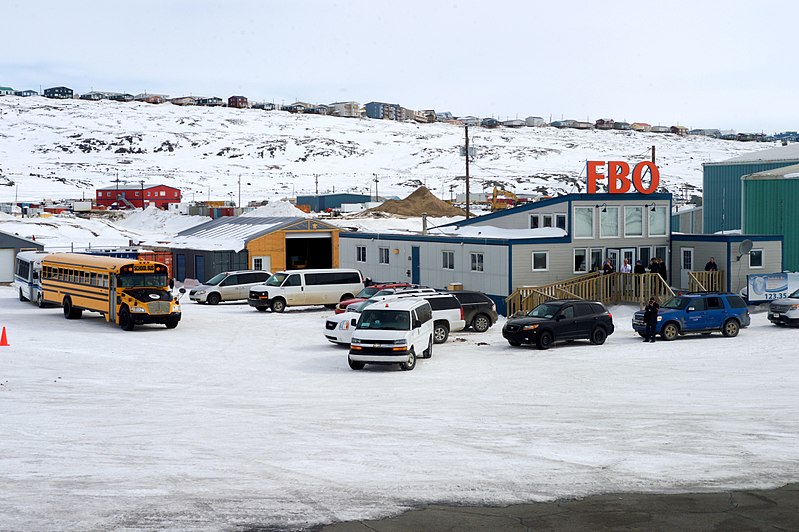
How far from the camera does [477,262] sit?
41.2m

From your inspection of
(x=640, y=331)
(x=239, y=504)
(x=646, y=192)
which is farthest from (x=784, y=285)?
(x=239, y=504)

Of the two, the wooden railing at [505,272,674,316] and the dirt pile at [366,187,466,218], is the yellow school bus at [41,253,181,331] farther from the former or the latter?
the dirt pile at [366,187,466,218]

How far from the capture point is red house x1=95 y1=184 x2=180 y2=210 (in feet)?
452

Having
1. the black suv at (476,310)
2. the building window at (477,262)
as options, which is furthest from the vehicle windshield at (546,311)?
the building window at (477,262)

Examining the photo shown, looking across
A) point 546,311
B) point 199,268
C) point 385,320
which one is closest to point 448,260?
point 546,311

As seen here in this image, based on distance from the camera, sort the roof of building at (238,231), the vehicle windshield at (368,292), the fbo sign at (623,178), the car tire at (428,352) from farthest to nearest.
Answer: the roof of building at (238,231) → the fbo sign at (623,178) → the vehicle windshield at (368,292) → the car tire at (428,352)

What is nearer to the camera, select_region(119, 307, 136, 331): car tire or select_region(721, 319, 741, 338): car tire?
select_region(721, 319, 741, 338): car tire

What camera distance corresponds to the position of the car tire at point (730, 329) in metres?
31.9

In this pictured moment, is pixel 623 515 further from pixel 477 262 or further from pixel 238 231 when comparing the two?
pixel 238 231

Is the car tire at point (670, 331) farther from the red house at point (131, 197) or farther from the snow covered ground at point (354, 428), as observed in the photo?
the red house at point (131, 197)

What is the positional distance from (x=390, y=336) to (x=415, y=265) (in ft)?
69.0

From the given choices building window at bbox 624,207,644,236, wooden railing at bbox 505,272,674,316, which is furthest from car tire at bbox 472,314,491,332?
building window at bbox 624,207,644,236

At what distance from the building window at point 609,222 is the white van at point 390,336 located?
1698cm

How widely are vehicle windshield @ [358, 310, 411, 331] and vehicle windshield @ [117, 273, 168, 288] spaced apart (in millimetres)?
11138
